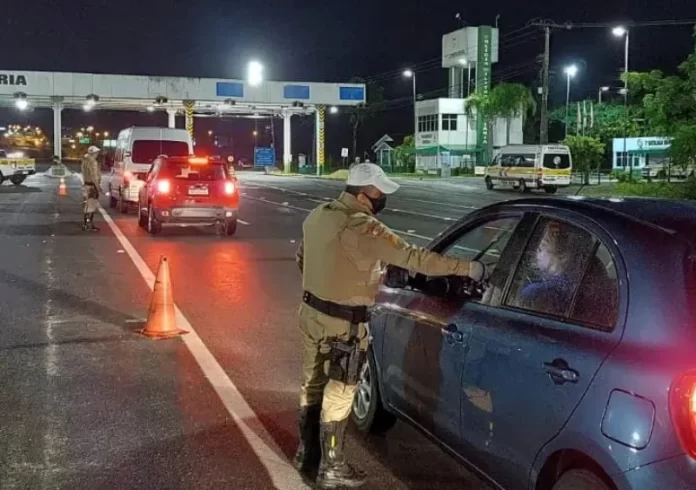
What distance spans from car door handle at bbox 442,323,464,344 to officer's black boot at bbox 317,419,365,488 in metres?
0.76

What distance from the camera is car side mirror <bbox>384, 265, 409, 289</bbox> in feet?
16.5

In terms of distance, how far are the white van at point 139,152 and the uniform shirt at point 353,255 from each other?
19457 mm

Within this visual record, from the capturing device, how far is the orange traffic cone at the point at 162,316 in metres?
8.88

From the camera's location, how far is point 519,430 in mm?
3807

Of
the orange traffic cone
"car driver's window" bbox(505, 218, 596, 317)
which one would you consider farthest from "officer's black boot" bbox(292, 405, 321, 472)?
the orange traffic cone

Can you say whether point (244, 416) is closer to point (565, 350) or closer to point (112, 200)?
point (565, 350)

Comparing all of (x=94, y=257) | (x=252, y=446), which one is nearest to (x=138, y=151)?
(x=94, y=257)

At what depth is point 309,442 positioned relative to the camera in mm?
5098

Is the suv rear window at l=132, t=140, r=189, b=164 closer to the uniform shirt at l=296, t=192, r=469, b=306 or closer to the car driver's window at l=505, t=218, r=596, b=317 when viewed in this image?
the uniform shirt at l=296, t=192, r=469, b=306

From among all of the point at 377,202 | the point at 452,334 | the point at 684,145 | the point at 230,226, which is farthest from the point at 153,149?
the point at 452,334

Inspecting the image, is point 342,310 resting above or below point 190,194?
below

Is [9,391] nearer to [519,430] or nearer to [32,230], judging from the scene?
[519,430]

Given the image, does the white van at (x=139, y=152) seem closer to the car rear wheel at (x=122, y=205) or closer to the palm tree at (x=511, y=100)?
the car rear wheel at (x=122, y=205)

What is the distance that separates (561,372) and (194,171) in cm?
1584
